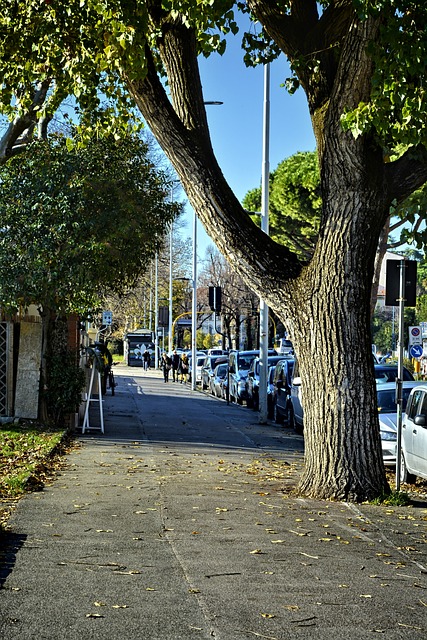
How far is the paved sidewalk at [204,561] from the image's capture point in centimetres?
639

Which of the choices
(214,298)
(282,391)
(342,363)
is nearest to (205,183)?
(342,363)

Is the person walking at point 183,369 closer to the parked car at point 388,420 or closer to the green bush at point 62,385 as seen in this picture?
the green bush at point 62,385

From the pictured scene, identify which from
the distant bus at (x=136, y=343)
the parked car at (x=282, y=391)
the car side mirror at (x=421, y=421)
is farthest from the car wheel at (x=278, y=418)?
the distant bus at (x=136, y=343)

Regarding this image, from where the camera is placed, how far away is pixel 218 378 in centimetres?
4409

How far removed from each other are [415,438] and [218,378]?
29352 mm

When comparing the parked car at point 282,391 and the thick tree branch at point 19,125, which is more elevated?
the thick tree branch at point 19,125

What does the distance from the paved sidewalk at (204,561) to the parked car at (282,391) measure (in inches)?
446

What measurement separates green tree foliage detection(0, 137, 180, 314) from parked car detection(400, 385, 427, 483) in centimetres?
736

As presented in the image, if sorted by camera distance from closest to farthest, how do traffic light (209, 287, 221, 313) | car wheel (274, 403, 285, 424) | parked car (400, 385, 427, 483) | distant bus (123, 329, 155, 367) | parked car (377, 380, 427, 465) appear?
parked car (400, 385, 427, 483), parked car (377, 380, 427, 465), car wheel (274, 403, 285, 424), traffic light (209, 287, 221, 313), distant bus (123, 329, 155, 367)

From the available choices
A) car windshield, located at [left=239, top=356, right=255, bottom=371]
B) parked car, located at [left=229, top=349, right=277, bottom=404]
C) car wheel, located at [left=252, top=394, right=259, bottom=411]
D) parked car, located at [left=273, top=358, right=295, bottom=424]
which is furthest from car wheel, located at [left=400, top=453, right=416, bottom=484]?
car windshield, located at [left=239, top=356, right=255, bottom=371]

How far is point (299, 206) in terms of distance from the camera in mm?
43250

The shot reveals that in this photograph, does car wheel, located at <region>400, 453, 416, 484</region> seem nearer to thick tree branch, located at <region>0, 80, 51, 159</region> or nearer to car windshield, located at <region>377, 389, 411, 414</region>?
car windshield, located at <region>377, 389, 411, 414</region>

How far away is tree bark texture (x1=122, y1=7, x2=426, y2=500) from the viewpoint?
12203 mm

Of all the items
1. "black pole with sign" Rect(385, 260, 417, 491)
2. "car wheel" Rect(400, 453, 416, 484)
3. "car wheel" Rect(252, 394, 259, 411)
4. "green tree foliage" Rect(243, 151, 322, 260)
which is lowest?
"car wheel" Rect(400, 453, 416, 484)
